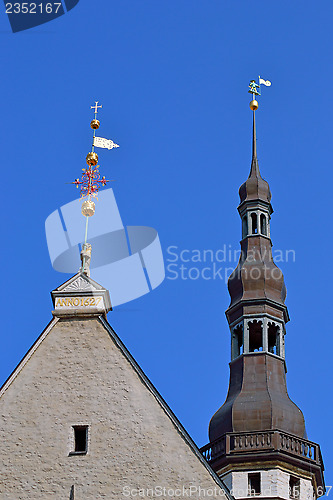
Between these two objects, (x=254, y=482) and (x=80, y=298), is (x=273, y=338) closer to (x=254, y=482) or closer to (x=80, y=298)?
(x=254, y=482)

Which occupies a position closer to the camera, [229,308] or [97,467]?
[97,467]

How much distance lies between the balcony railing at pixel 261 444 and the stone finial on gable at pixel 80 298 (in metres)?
12.9

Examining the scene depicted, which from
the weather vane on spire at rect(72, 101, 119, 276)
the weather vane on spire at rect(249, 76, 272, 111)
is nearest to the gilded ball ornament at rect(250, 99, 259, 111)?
the weather vane on spire at rect(249, 76, 272, 111)

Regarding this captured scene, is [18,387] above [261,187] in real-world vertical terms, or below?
below

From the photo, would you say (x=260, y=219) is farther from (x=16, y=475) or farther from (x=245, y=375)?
(x=16, y=475)

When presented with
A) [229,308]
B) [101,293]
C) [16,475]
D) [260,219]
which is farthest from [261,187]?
[16,475]

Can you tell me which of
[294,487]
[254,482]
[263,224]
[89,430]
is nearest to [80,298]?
[89,430]

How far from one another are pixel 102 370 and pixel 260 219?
20.5 meters

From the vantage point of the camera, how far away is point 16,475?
1961 cm

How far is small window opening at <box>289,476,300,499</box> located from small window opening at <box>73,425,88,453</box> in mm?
14102

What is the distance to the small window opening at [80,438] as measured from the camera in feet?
65.5

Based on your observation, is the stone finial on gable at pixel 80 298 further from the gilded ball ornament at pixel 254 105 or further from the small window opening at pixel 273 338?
the gilded ball ornament at pixel 254 105

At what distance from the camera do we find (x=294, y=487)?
1305 inches

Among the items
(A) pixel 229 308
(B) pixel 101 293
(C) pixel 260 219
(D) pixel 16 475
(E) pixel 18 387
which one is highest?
(C) pixel 260 219
